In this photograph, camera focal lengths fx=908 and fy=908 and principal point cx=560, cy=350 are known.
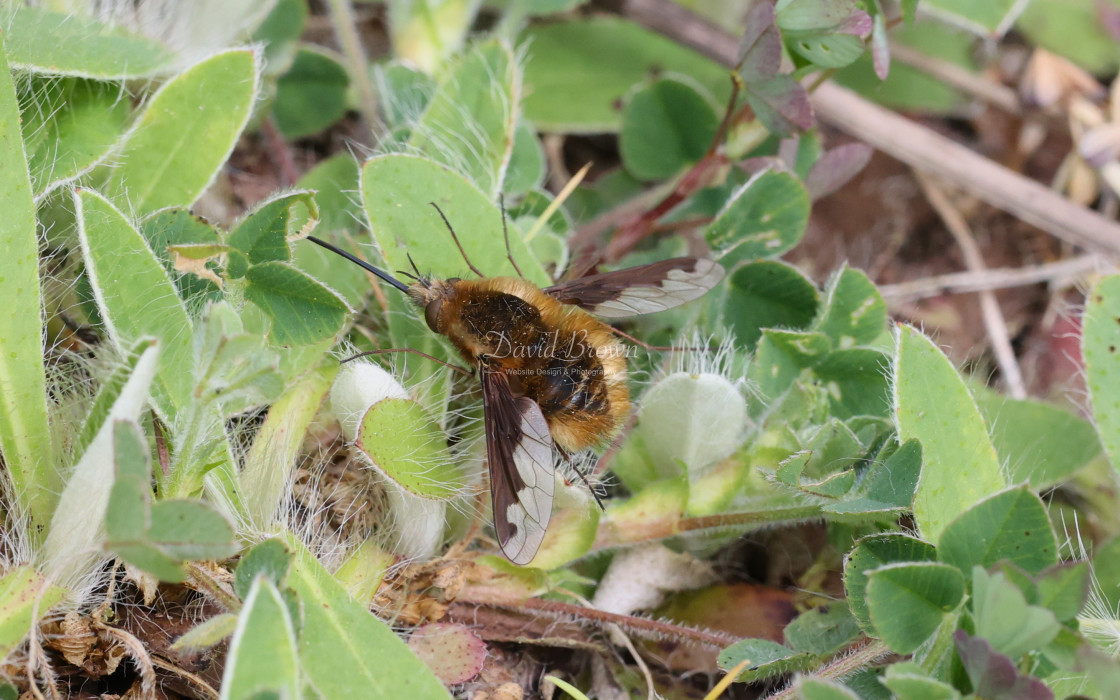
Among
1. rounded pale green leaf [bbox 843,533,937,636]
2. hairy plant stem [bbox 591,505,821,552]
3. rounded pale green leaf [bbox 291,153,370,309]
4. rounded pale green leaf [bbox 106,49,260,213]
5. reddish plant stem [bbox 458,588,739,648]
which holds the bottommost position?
reddish plant stem [bbox 458,588,739,648]

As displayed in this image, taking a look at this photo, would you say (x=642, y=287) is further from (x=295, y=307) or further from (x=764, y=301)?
(x=295, y=307)

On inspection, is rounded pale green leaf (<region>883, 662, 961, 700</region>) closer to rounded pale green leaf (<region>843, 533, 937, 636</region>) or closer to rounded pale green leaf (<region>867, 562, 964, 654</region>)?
rounded pale green leaf (<region>867, 562, 964, 654</region>)

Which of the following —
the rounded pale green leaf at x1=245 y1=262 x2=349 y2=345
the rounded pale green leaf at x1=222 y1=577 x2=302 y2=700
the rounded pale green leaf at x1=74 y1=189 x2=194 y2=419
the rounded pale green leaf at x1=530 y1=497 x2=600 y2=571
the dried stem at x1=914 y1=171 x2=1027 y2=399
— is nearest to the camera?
the rounded pale green leaf at x1=222 y1=577 x2=302 y2=700

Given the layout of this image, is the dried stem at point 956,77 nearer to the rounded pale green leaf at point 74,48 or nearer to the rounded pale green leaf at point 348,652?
the rounded pale green leaf at point 74,48

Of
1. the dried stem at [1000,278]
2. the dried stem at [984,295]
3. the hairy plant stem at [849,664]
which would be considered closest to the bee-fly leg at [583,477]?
the hairy plant stem at [849,664]

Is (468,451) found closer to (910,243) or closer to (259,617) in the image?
(259,617)

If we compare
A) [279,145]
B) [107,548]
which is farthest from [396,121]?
[107,548]

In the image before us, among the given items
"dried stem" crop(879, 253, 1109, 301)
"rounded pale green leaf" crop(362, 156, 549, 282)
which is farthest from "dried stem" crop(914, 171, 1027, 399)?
"rounded pale green leaf" crop(362, 156, 549, 282)
